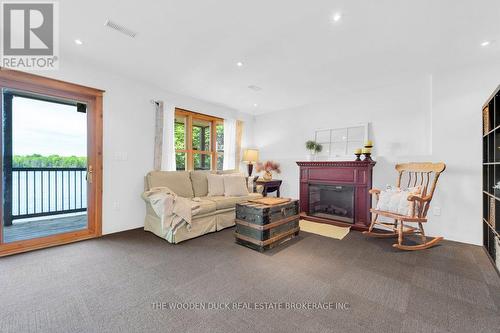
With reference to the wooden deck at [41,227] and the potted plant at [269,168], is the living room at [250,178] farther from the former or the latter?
the potted plant at [269,168]

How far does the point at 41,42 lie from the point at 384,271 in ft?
14.4

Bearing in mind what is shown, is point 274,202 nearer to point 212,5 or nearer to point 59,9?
point 212,5

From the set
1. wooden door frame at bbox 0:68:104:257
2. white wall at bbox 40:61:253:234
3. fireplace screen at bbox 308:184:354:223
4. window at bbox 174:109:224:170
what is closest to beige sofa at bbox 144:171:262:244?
white wall at bbox 40:61:253:234

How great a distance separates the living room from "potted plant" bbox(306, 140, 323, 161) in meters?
0.13

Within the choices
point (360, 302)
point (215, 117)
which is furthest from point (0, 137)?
point (360, 302)

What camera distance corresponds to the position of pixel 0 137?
253 centimetres

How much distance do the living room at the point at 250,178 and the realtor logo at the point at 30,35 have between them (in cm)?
5

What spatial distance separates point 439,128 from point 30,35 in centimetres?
517

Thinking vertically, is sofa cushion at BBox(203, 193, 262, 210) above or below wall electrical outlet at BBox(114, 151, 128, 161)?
below

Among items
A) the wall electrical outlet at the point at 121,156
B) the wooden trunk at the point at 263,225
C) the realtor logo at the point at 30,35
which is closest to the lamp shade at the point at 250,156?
the wooden trunk at the point at 263,225

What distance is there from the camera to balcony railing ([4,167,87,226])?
3094 millimetres

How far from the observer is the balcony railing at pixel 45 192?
3.09m

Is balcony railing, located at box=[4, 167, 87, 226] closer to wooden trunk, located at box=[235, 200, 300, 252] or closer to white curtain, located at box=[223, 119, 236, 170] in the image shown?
wooden trunk, located at box=[235, 200, 300, 252]

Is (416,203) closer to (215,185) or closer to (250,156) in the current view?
(215,185)
